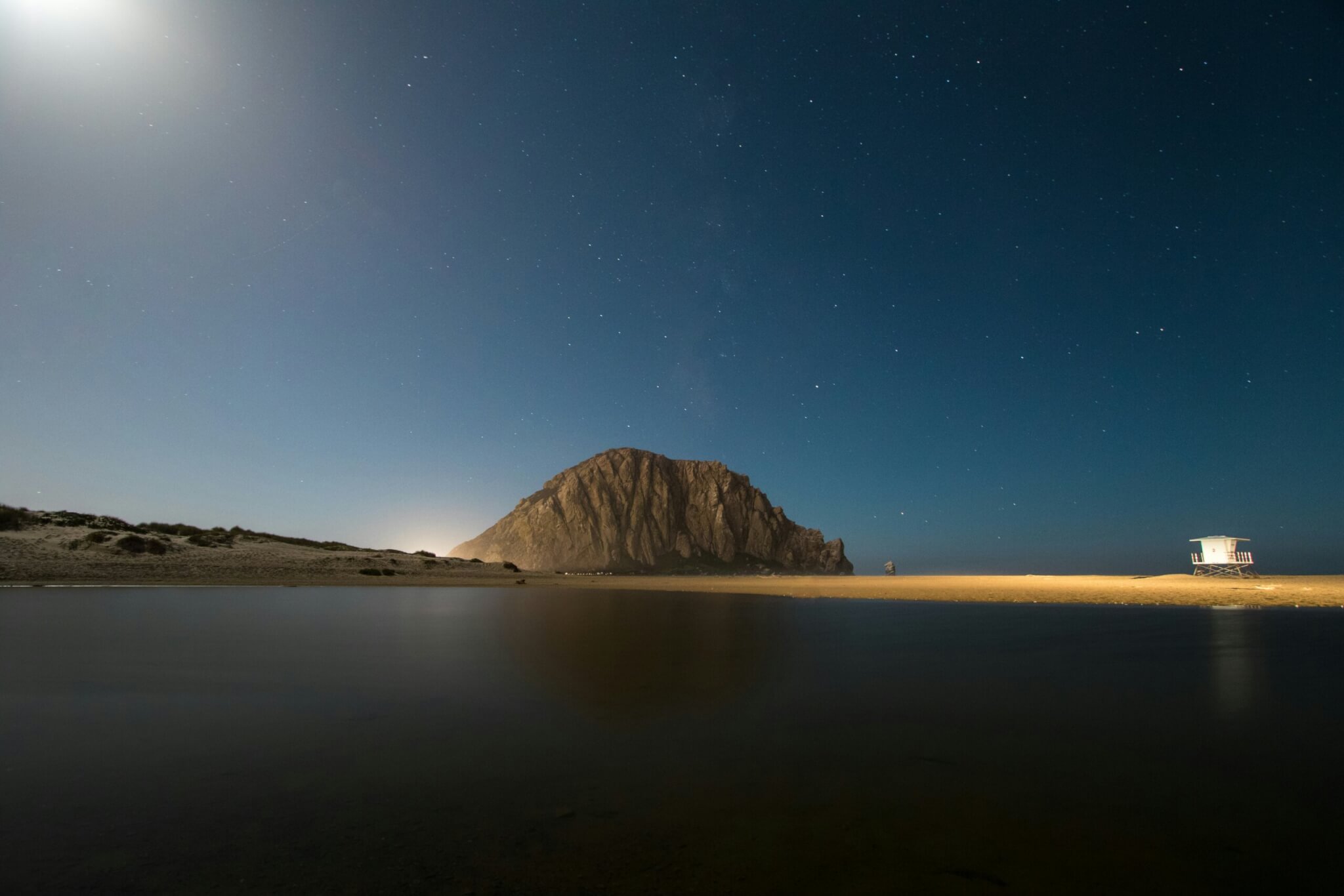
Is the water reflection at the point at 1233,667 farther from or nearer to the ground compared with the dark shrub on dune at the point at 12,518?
nearer to the ground

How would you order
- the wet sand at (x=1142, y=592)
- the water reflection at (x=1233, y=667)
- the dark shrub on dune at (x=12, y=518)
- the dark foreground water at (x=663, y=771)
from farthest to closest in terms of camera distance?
the dark shrub on dune at (x=12, y=518) < the wet sand at (x=1142, y=592) < the water reflection at (x=1233, y=667) < the dark foreground water at (x=663, y=771)

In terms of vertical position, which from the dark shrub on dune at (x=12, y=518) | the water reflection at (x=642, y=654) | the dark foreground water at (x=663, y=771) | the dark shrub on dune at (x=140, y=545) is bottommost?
the water reflection at (x=642, y=654)

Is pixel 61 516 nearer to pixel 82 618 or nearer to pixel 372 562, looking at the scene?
pixel 372 562

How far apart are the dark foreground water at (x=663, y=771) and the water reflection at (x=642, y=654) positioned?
13 cm

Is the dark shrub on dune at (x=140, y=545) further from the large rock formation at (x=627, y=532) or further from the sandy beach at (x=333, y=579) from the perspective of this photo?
the large rock formation at (x=627, y=532)

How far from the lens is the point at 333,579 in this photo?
146 feet

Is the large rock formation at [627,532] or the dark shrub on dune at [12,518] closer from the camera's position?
the dark shrub on dune at [12,518]

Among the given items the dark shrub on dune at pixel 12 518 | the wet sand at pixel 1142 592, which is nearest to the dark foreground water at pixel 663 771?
the wet sand at pixel 1142 592

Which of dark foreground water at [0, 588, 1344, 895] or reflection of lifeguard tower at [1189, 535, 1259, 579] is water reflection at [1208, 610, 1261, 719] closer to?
dark foreground water at [0, 588, 1344, 895]

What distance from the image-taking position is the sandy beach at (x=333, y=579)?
31.0m

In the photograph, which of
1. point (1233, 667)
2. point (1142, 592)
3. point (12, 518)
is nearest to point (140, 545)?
point (12, 518)

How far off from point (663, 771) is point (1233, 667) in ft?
38.7

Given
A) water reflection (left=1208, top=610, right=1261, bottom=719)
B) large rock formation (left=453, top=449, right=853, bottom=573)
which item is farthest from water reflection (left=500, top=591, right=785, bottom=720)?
large rock formation (left=453, top=449, right=853, bottom=573)

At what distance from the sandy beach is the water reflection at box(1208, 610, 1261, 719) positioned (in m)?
13.6
